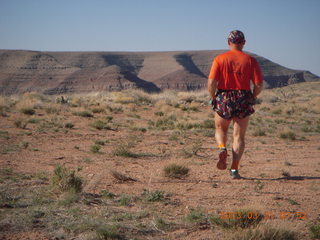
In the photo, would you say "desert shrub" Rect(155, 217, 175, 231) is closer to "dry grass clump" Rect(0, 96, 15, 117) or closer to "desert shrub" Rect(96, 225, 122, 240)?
"desert shrub" Rect(96, 225, 122, 240)

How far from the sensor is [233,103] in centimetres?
530

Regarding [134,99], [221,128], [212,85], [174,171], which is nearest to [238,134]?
[221,128]

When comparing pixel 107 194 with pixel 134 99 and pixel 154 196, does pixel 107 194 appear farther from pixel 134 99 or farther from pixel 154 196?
pixel 134 99

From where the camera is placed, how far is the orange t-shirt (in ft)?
17.2

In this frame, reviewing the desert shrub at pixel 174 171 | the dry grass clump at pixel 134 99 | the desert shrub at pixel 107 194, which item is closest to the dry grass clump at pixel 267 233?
the desert shrub at pixel 107 194

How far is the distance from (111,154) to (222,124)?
139 inches

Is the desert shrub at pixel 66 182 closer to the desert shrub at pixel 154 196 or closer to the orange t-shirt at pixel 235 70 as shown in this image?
the desert shrub at pixel 154 196

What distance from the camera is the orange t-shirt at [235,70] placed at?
525 centimetres

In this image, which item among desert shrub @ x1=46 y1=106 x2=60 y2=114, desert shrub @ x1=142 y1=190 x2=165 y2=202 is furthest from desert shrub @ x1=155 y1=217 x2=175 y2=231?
desert shrub @ x1=46 y1=106 x2=60 y2=114

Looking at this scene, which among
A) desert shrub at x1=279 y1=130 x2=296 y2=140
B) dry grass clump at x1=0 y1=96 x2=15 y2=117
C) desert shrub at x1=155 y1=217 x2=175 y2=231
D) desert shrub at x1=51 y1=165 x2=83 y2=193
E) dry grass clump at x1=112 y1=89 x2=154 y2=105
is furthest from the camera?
dry grass clump at x1=112 y1=89 x2=154 y2=105

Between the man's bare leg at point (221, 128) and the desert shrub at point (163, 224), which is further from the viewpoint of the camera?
the man's bare leg at point (221, 128)

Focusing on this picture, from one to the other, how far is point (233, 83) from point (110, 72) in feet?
278
